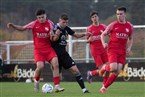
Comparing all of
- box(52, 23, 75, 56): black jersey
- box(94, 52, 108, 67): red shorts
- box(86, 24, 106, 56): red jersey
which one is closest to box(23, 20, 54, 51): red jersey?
box(52, 23, 75, 56): black jersey

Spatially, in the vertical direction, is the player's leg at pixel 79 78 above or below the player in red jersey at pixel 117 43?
below

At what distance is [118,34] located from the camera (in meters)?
17.2

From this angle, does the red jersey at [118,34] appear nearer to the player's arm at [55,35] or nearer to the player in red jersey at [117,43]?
the player in red jersey at [117,43]

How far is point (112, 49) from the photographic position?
17312mm

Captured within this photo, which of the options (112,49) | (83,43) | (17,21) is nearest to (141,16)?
(83,43)

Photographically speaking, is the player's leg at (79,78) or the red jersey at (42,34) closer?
the player's leg at (79,78)

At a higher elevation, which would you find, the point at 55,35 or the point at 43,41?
the point at 55,35

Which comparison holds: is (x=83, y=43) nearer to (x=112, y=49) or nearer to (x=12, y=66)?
(x=12, y=66)

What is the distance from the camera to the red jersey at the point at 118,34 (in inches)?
677

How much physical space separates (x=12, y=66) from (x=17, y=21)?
14.5 ft

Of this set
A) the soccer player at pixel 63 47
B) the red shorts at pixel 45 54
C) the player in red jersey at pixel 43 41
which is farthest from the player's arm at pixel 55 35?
the red shorts at pixel 45 54

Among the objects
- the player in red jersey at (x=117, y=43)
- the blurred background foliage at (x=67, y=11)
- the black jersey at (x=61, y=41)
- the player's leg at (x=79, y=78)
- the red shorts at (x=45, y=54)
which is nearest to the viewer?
the player's leg at (x=79, y=78)

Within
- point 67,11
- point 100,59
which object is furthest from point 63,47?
point 67,11

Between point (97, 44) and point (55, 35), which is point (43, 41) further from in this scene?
point (97, 44)
